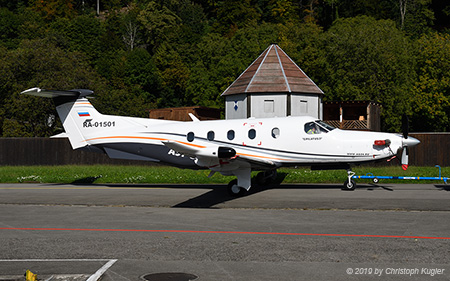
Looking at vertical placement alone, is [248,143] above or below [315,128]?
below

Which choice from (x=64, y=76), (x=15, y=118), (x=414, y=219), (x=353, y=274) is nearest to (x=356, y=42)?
(x=64, y=76)

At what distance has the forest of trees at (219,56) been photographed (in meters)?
52.0

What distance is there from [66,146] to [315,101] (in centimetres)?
2094

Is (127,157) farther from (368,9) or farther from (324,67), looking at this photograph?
(368,9)

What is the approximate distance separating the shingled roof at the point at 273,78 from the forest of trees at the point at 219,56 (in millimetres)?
18786

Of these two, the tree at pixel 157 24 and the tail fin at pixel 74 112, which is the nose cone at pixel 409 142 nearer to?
the tail fin at pixel 74 112

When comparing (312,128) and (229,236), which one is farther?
(312,128)

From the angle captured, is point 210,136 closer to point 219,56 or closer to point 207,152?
point 207,152

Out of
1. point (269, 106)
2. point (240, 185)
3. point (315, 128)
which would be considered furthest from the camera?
point (269, 106)

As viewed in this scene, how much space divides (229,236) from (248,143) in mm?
9083

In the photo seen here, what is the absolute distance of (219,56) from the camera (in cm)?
7475

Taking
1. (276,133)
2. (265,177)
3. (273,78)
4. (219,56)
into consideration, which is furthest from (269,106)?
(219,56)

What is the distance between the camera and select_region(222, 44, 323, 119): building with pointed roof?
130 feet

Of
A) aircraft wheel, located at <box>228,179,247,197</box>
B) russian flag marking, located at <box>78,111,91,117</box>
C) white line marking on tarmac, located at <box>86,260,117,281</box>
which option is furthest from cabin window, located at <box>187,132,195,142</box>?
white line marking on tarmac, located at <box>86,260,117,281</box>
